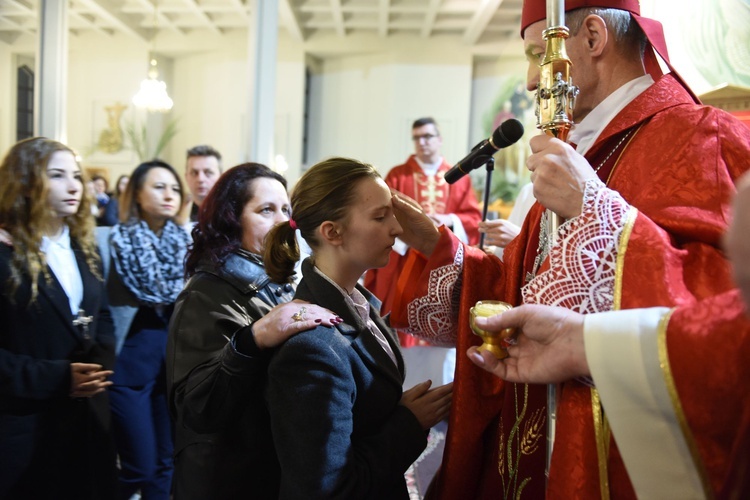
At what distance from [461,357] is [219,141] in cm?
1098

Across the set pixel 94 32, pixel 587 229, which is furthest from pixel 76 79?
pixel 587 229

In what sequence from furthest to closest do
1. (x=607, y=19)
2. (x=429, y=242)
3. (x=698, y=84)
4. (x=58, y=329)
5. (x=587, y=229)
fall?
1. (x=698, y=84)
2. (x=58, y=329)
3. (x=429, y=242)
4. (x=607, y=19)
5. (x=587, y=229)

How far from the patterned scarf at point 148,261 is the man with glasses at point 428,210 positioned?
171 cm

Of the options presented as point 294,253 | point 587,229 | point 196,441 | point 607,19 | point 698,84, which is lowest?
point 196,441

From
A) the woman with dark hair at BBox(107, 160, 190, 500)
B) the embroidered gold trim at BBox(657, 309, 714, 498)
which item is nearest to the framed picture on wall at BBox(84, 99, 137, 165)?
the woman with dark hair at BBox(107, 160, 190, 500)

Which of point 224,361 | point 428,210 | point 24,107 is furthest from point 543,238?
point 24,107

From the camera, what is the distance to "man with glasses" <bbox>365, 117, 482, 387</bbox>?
465 cm

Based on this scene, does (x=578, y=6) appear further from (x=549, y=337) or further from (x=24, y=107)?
(x=24, y=107)

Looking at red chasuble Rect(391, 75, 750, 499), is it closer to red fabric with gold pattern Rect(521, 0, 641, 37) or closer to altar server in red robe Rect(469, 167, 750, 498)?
altar server in red robe Rect(469, 167, 750, 498)

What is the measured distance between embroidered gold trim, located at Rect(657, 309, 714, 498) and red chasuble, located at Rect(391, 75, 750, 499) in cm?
2

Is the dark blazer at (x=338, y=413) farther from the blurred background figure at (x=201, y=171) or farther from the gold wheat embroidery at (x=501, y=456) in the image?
the blurred background figure at (x=201, y=171)

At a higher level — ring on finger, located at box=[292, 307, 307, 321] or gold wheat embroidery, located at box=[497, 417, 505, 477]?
ring on finger, located at box=[292, 307, 307, 321]

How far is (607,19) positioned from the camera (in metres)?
1.43

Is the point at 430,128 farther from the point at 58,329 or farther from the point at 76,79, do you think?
the point at 76,79
